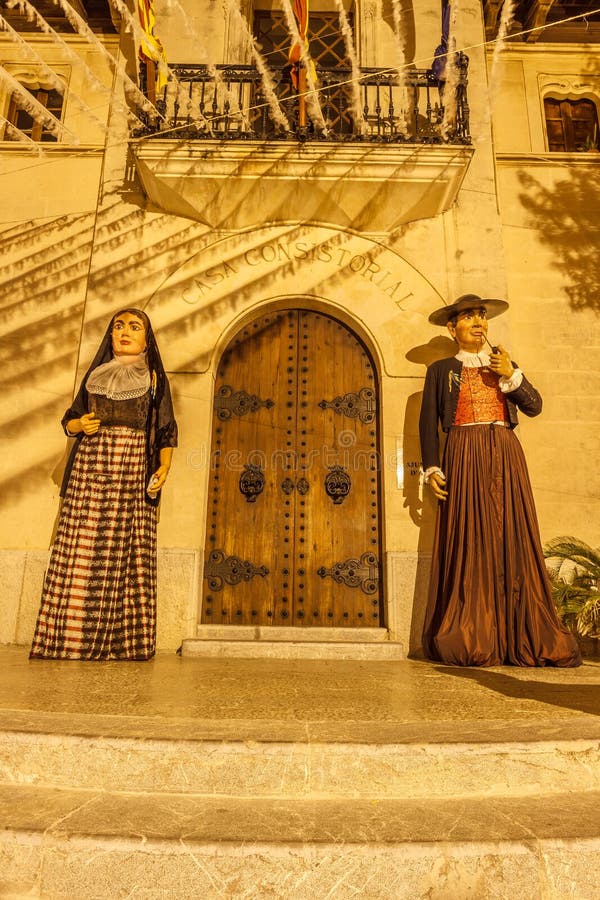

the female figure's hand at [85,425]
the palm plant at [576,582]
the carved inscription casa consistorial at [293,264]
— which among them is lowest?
the palm plant at [576,582]

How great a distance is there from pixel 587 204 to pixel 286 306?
394 cm

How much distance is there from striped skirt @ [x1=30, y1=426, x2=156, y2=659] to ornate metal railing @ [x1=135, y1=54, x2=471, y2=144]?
3.64 metres

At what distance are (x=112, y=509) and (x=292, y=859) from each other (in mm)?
3487

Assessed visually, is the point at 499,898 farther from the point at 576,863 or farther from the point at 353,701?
the point at 353,701

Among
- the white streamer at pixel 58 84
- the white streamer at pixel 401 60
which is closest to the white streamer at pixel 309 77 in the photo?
the white streamer at pixel 401 60

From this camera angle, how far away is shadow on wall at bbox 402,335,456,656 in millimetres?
5258

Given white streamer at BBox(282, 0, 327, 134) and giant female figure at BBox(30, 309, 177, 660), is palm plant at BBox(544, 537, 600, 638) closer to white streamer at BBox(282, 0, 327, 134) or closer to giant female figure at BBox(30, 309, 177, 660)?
giant female figure at BBox(30, 309, 177, 660)

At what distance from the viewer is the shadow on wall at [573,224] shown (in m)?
6.65

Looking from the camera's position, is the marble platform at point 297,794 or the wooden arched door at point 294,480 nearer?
the marble platform at point 297,794

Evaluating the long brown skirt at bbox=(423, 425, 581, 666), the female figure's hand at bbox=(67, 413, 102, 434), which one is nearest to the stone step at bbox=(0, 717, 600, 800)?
the long brown skirt at bbox=(423, 425, 581, 666)

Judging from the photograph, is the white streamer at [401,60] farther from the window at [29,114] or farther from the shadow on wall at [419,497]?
the window at [29,114]

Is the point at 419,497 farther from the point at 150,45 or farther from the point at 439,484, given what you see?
the point at 150,45

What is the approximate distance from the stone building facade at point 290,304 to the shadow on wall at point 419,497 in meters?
0.02

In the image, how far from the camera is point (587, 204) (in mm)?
6945
